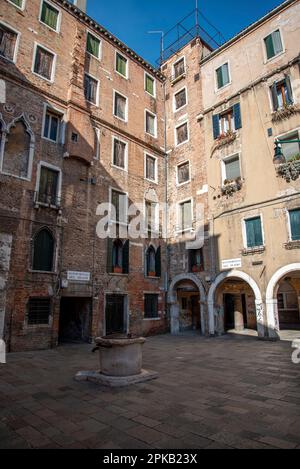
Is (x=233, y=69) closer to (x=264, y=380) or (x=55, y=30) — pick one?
(x=55, y=30)

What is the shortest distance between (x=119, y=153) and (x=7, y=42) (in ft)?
25.0

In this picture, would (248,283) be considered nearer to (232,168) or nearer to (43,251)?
(232,168)

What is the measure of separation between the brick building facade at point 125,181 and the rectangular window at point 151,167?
0.60ft

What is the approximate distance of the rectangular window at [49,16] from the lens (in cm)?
1549

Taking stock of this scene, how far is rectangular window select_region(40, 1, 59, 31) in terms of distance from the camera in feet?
50.8

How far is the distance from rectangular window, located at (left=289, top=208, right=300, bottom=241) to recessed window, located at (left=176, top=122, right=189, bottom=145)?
378 inches

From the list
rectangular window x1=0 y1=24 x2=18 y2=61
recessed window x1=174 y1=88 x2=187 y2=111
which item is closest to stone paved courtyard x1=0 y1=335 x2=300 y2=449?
rectangular window x1=0 y1=24 x2=18 y2=61

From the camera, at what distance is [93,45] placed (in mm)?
17875

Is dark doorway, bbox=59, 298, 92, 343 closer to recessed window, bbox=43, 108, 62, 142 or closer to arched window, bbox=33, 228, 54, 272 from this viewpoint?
arched window, bbox=33, 228, 54, 272

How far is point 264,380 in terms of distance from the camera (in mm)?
6824

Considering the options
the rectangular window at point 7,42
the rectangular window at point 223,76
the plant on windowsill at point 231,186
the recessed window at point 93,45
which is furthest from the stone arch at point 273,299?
the recessed window at point 93,45

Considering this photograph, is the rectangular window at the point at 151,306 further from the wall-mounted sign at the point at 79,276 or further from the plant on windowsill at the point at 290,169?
the plant on windowsill at the point at 290,169

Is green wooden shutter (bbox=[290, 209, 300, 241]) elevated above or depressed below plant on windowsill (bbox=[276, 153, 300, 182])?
below
